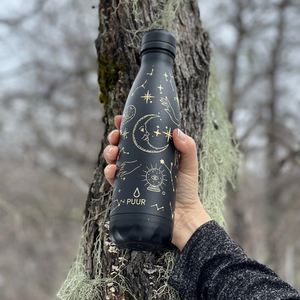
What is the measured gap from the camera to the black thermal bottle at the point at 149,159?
98 centimetres

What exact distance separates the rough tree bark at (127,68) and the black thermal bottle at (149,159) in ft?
0.71

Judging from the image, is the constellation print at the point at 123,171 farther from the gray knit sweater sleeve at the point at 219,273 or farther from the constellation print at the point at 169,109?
the gray knit sweater sleeve at the point at 219,273

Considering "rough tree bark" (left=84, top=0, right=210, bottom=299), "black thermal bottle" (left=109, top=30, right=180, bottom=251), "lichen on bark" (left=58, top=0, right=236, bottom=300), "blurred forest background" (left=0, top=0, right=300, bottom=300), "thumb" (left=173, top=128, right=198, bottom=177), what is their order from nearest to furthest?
"black thermal bottle" (left=109, top=30, right=180, bottom=251) < "thumb" (left=173, top=128, right=198, bottom=177) < "lichen on bark" (left=58, top=0, right=236, bottom=300) < "rough tree bark" (left=84, top=0, right=210, bottom=299) < "blurred forest background" (left=0, top=0, right=300, bottom=300)

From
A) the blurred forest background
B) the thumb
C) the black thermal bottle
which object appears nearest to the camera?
the black thermal bottle

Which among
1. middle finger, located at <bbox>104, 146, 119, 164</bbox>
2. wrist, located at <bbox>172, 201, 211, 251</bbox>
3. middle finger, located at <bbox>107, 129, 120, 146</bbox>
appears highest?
middle finger, located at <bbox>107, 129, 120, 146</bbox>

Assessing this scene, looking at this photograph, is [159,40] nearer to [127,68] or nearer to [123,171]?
[127,68]

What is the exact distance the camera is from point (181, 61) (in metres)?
1.44

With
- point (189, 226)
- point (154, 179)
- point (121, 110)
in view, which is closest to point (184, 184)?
point (189, 226)

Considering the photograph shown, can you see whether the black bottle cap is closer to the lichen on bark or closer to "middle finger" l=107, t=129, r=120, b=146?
the lichen on bark

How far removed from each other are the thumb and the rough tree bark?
22cm

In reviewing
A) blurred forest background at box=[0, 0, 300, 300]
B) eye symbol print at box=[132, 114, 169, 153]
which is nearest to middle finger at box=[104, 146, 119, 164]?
eye symbol print at box=[132, 114, 169, 153]

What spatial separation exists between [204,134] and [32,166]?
4.16 metres

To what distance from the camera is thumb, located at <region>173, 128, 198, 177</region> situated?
110 cm

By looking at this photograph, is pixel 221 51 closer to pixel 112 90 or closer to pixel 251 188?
pixel 251 188
